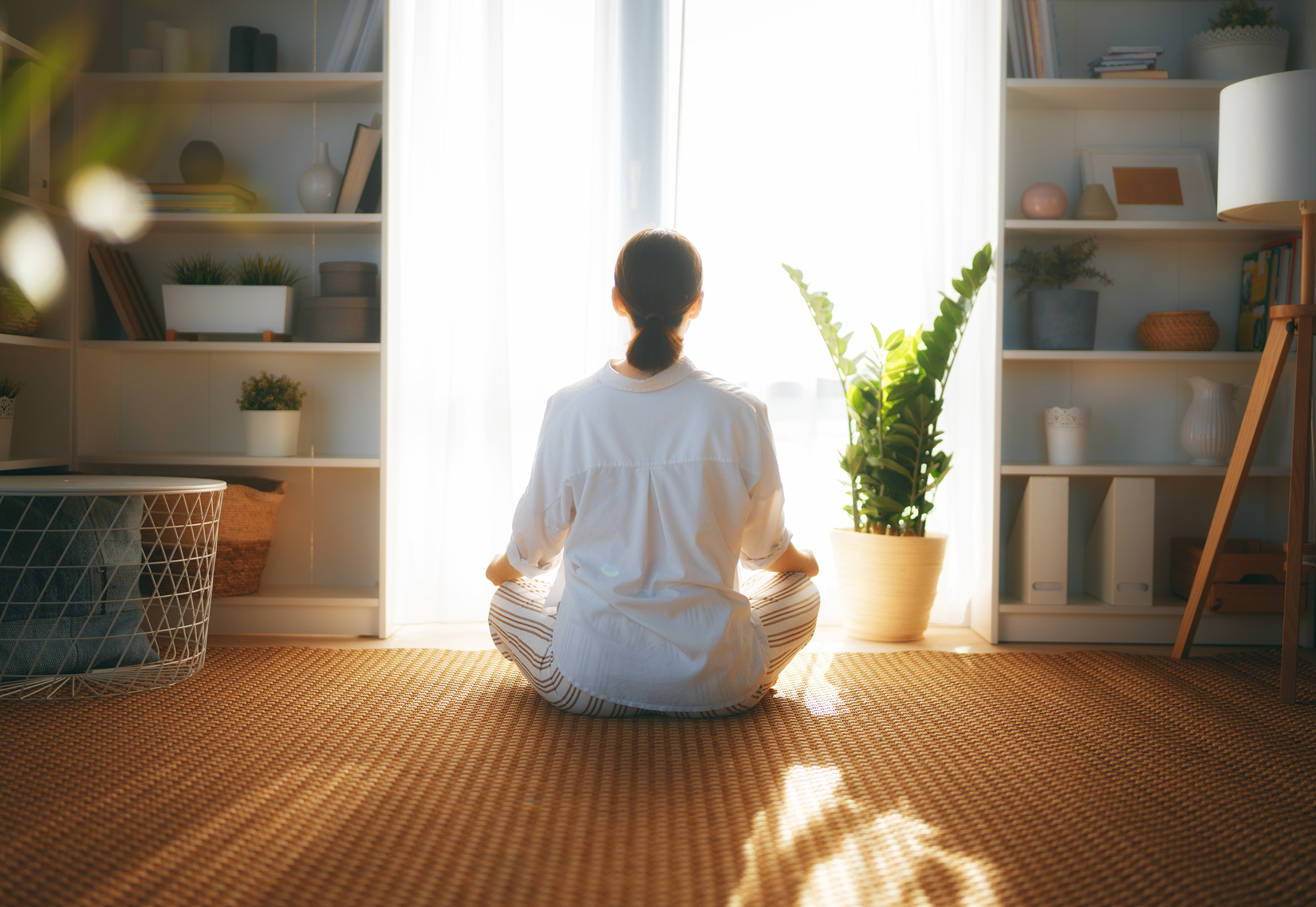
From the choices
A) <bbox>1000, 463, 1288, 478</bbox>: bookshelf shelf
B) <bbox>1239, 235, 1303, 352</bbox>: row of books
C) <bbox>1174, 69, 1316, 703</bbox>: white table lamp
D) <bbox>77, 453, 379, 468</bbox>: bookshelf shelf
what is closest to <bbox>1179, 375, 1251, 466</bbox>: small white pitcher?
<bbox>1000, 463, 1288, 478</bbox>: bookshelf shelf

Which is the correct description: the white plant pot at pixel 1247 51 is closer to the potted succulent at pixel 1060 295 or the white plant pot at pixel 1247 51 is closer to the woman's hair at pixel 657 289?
the potted succulent at pixel 1060 295

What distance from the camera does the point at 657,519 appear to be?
1.79 meters

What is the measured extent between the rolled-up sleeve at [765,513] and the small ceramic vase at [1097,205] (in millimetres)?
1484

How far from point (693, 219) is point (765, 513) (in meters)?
1.28

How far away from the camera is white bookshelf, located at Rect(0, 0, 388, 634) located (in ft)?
8.95

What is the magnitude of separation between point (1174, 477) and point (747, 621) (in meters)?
1.83

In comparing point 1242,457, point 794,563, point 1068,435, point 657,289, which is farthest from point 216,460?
point 1242,457

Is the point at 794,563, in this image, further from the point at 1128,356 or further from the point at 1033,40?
the point at 1033,40

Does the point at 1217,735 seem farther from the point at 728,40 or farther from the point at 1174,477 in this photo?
the point at 728,40

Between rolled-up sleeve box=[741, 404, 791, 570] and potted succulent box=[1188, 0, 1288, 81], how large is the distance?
1.94 metres

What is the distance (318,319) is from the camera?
2.73 meters

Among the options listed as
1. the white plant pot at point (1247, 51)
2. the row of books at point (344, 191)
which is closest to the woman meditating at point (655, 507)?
the row of books at point (344, 191)

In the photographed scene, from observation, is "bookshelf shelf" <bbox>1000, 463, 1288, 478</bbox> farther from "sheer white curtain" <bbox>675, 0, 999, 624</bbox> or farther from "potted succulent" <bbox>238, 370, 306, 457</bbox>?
"potted succulent" <bbox>238, 370, 306, 457</bbox>

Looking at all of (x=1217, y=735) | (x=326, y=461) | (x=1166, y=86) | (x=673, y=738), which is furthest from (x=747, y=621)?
(x=1166, y=86)
